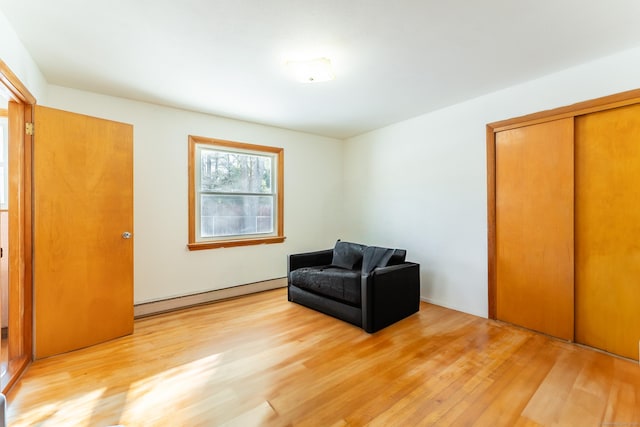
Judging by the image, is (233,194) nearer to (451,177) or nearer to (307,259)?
(307,259)

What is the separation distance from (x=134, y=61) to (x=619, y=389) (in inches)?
172

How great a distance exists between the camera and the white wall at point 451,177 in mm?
2516

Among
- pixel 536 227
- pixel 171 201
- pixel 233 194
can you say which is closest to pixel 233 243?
pixel 233 194

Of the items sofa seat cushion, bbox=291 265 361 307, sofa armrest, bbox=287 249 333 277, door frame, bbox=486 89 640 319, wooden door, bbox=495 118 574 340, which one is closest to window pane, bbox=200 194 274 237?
sofa armrest, bbox=287 249 333 277

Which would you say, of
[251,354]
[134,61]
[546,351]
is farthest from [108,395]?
[546,351]

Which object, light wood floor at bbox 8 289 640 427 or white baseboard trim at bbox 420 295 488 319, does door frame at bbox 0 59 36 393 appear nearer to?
light wood floor at bbox 8 289 640 427

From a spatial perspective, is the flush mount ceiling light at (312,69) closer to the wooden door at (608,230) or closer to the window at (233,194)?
the window at (233,194)

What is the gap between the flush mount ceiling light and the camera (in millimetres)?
2307

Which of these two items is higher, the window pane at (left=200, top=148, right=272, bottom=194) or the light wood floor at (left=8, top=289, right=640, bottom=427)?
the window pane at (left=200, top=148, right=272, bottom=194)

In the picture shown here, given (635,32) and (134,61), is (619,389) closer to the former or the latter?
(635,32)

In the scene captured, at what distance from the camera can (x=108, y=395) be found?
1.84m

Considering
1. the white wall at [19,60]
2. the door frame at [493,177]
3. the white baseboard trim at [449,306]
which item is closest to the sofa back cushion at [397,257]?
the white baseboard trim at [449,306]

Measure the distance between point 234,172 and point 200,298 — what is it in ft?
5.76

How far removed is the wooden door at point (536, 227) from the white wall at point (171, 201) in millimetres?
2870
